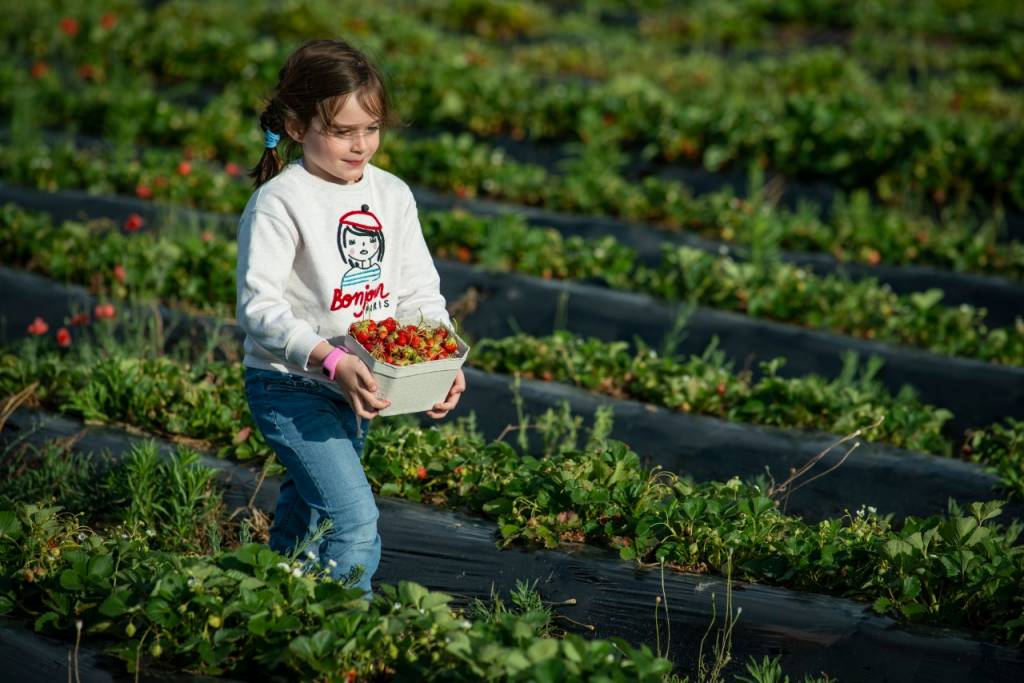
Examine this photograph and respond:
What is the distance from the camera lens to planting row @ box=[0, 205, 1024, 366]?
18.8ft

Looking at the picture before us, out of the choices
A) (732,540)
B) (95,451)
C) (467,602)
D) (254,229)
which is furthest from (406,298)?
(95,451)

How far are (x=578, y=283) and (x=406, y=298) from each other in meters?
3.05

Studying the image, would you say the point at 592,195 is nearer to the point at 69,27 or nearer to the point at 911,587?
the point at 911,587

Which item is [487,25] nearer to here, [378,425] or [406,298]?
[378,425]

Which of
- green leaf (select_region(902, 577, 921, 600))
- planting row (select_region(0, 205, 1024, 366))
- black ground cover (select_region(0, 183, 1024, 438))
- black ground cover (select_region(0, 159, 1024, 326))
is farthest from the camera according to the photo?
black ground cover (select_region(0, 159, 1024, 326))

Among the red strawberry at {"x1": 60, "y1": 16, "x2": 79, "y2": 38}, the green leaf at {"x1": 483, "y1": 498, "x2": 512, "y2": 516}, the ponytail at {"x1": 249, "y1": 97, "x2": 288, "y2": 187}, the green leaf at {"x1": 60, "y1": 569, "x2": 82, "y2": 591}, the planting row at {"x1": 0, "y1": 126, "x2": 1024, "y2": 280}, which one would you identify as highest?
the red strawberry at {"x1": 60, "y1": 16, "x2": 79, "y2": 38}

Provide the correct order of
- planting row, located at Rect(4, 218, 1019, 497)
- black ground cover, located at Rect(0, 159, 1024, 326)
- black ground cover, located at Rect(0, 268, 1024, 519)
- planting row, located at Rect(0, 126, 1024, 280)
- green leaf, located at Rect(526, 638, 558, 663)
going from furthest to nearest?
planting row, located at Rect(0, 126, 1024, 280) < black ground cover, located at Rect(0, 159, 1024, 326) < planting row, located at Rect(4, 218, 1019, 497) < black ground cover, located at Rect(0, 268, 1024, 519) < green leaf, located at Rect(526, 638, 558, 663)

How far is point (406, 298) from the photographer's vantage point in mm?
3330

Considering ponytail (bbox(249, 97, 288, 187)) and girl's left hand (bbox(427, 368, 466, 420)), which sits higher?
ponytail (bbox(249, 97, 288, 187))

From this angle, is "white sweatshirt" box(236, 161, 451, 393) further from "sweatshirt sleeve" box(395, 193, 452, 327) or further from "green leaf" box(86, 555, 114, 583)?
"green leaf" box(86, 555, 114, 583)

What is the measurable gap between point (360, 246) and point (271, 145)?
37cm

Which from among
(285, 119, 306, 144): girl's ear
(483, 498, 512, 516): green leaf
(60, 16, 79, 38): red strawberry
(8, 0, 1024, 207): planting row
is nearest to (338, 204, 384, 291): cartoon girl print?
(285, 119, 306, 144): girl's ear

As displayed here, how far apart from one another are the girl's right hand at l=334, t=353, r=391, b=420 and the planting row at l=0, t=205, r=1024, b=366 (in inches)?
111

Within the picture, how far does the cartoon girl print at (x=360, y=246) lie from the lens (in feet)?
10.2
